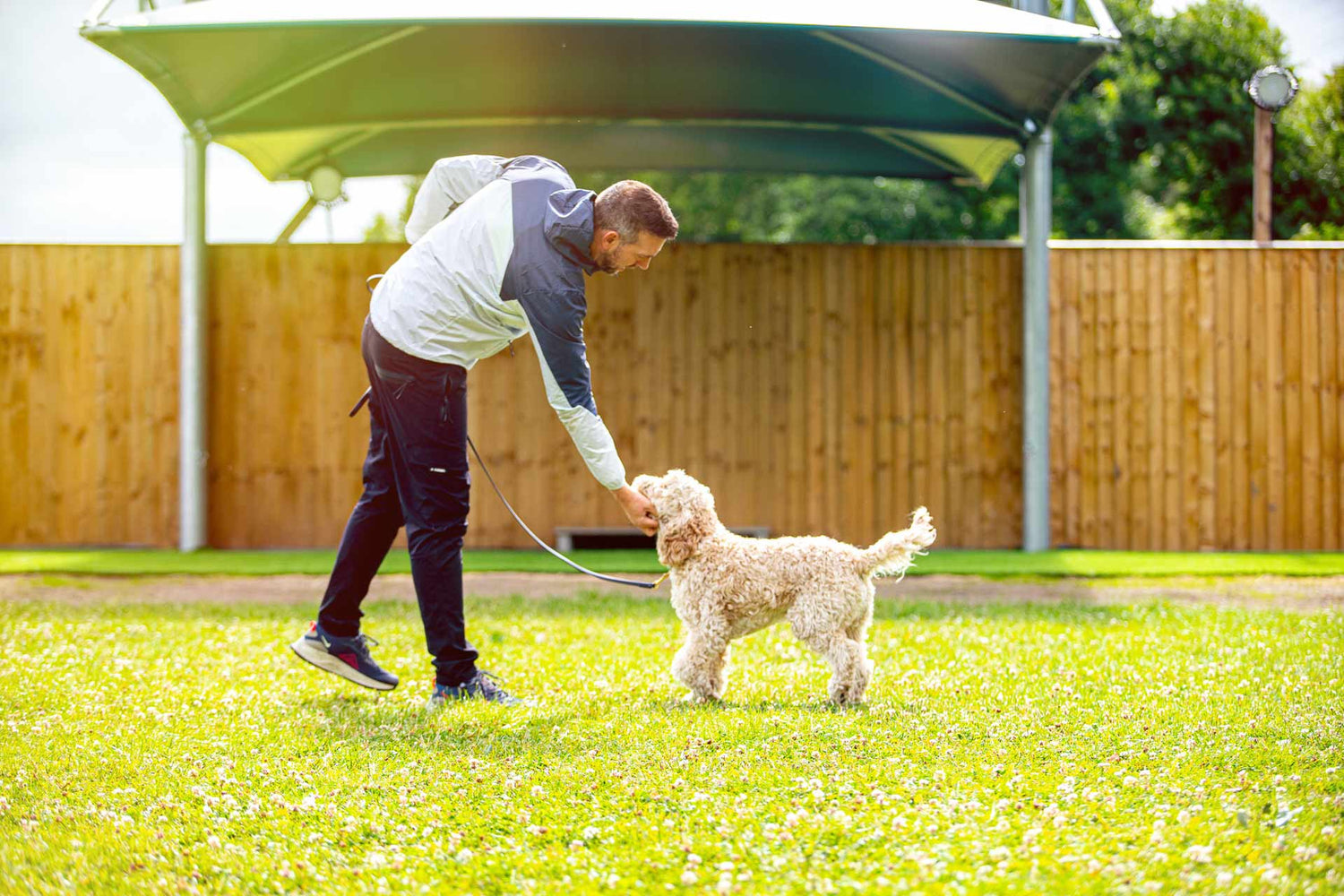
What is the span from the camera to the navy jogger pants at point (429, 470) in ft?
14.5

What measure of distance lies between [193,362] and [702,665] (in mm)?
7093

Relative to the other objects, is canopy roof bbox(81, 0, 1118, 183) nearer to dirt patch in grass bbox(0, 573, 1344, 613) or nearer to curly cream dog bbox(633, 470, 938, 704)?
dirt patch in grass bbox(0, 573, 1344, 613)

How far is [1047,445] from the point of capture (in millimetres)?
9945

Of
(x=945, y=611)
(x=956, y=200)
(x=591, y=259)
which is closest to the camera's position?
(x=591, y=259)

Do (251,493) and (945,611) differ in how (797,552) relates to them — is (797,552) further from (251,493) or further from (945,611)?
(251,493)

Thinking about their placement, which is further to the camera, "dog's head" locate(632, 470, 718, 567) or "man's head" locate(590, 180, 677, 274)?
"dog's head" locate(632, 470, 718, 567)

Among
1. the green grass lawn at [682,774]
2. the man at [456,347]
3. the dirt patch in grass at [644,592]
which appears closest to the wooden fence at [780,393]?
the dirt patch in grass at [644,592]

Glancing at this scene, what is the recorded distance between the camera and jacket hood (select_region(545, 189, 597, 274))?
4.14 metres

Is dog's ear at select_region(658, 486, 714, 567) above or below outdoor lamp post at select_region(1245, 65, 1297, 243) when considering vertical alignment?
below

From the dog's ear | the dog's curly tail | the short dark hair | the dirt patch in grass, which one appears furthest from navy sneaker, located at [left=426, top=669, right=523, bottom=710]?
the dirt patch in grass

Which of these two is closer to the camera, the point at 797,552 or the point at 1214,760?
the point at 1214,760

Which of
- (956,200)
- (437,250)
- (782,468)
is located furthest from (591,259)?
(956,200)

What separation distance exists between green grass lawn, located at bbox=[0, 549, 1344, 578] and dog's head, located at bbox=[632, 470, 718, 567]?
4092mm

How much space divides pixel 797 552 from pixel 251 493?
728 cm
